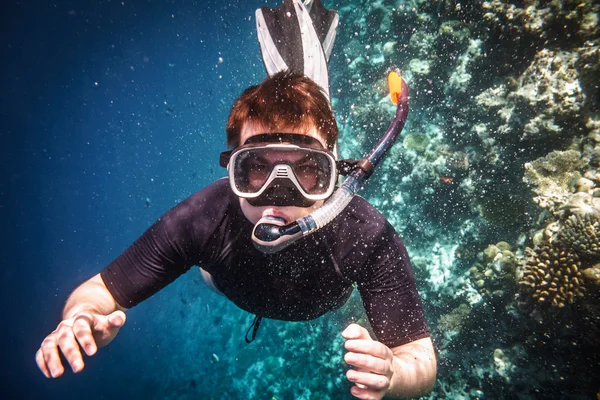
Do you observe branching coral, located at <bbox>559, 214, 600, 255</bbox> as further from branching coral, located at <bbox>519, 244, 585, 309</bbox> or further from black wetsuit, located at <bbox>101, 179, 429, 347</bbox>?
black wetsuit, located at <bbox>101, 179, 429, 347</bbox>

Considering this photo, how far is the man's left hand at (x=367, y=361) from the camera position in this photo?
1.11 meters

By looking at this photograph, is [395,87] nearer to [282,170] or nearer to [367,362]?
[282,170]

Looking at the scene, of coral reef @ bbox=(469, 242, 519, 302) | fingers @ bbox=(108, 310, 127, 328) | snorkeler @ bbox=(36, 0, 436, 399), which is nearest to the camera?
fingers @ bbox=(108, 310, 127, 328)

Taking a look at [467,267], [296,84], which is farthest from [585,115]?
[296,84]

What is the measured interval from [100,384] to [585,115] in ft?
87.6

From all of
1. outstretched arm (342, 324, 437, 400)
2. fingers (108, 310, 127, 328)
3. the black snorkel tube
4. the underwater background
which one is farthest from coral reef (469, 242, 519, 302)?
fingers (108, 310, 127, 328)

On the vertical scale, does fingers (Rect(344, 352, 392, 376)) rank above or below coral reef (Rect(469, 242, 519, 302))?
above

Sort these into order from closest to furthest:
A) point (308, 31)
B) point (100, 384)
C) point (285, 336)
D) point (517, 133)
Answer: point (308, 31)
point (517, 133)
point (285, 336)
point (100, 384)

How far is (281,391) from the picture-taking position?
725 cm

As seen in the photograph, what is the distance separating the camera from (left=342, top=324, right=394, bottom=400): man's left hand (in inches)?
43.7

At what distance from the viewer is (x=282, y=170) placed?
1971 millimetres

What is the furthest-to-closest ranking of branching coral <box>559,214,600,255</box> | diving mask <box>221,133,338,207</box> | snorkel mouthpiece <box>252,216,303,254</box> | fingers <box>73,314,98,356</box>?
branching coral <box>559,214,600,255</box>
diving mask <box>221,133,338,207</box>
snorkel mouthpiece <box>252,216,303,254</box>
fingers <box>73,314,98,356</box>

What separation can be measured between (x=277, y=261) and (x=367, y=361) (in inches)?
47.0

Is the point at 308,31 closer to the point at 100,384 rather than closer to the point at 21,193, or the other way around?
the point at 100,384
